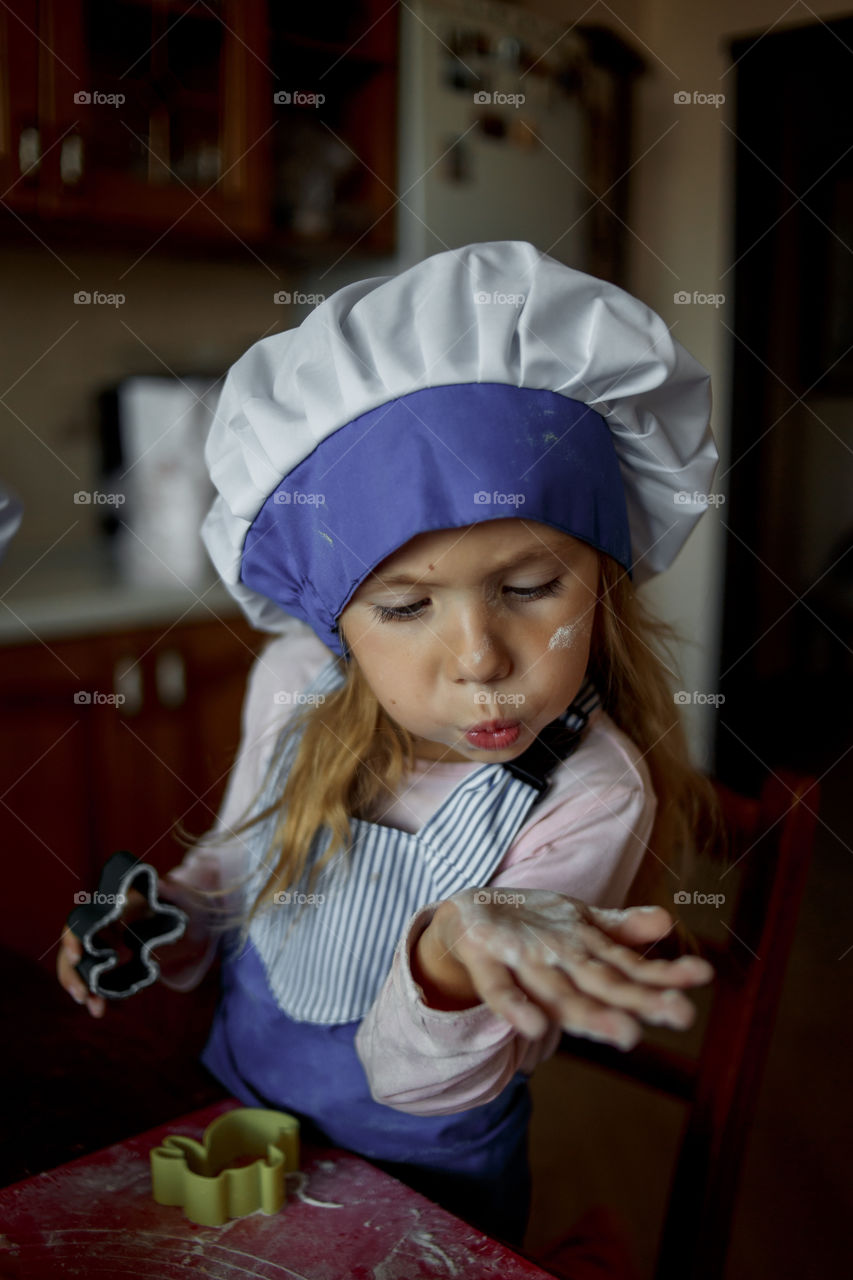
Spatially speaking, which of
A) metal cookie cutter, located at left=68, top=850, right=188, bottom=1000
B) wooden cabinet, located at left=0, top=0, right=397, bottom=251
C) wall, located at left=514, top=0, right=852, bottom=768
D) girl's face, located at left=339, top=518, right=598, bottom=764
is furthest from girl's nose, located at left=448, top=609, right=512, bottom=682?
wall, located at left=514, top=0, right=852, bottom=768

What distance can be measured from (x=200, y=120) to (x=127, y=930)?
5.40 feet

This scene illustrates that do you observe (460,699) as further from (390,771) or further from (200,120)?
(200,120)

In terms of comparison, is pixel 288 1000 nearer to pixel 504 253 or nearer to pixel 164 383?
pixel 504 253

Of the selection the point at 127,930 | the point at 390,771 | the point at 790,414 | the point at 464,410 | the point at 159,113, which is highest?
the point at 159,113

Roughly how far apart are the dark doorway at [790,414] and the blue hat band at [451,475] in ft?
7.24

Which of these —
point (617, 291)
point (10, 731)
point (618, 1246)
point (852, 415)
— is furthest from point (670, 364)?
point (852, 415)

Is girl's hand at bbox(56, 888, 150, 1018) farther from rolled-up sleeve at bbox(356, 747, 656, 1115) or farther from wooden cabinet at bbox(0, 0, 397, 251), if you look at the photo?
wooden cabinet at bbox(0, 0, 397, 251)

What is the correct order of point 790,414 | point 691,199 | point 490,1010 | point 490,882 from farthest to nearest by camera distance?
1. point 790,414
2. point 691,199
3. point 490,882
4. point 490,1010

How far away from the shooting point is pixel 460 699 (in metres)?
0.58

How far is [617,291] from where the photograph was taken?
22.5 inches

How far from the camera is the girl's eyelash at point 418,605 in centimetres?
58

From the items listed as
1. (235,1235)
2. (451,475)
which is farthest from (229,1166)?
(451,475)

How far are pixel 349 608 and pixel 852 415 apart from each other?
288 cm

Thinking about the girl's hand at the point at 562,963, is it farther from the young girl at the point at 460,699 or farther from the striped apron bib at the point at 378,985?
the striped apron bib at the point at 378,985
